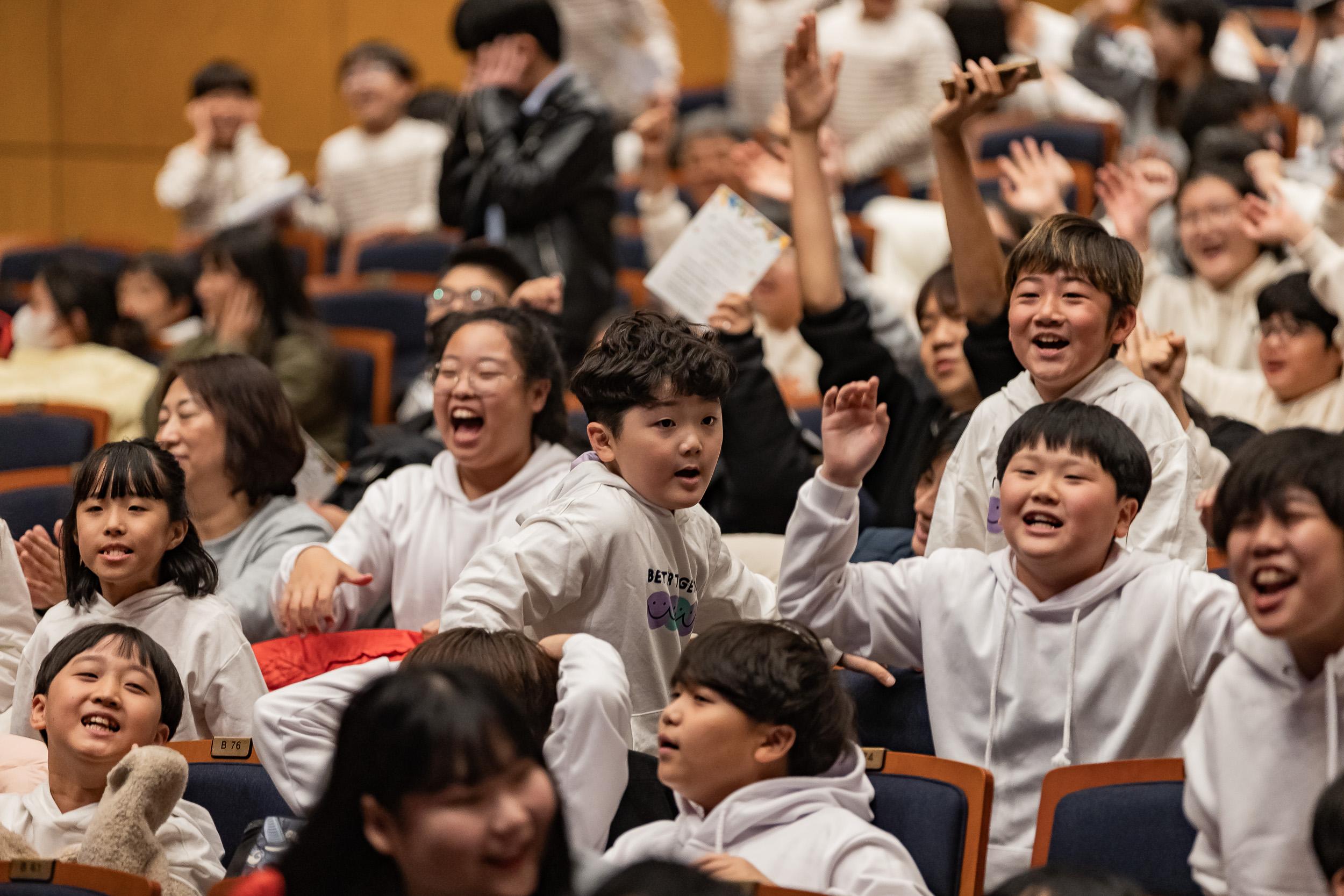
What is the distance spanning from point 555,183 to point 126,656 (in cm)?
229

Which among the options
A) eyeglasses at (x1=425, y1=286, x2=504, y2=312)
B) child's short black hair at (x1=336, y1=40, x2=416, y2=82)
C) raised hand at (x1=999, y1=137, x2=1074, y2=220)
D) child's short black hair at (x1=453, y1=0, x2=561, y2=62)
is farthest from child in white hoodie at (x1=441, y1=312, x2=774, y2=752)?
child's short black hair at (x1=336, y1=40, x2=416, y2=82)

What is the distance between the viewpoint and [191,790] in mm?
2090

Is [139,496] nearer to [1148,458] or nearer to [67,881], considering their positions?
[67,881]

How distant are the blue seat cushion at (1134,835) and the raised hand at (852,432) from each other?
589mm

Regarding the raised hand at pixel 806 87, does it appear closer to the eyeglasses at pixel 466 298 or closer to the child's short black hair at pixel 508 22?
the eyeglasses at pixel 466 298

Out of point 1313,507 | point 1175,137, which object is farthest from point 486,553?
point 1175,137

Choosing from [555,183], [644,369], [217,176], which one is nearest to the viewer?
[644,369]

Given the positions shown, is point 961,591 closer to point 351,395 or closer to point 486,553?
point 486,553

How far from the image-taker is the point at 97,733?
206cm

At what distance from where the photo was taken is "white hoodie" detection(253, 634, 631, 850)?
1811 millimetres

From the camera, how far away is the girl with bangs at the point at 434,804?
4.28 ft

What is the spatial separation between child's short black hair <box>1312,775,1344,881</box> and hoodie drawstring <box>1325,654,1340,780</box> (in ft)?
0.46

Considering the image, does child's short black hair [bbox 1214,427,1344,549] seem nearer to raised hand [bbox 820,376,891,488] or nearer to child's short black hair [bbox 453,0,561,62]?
raised hand [bbox 820,376,891,488]

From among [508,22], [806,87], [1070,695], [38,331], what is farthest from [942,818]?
[38,331]
